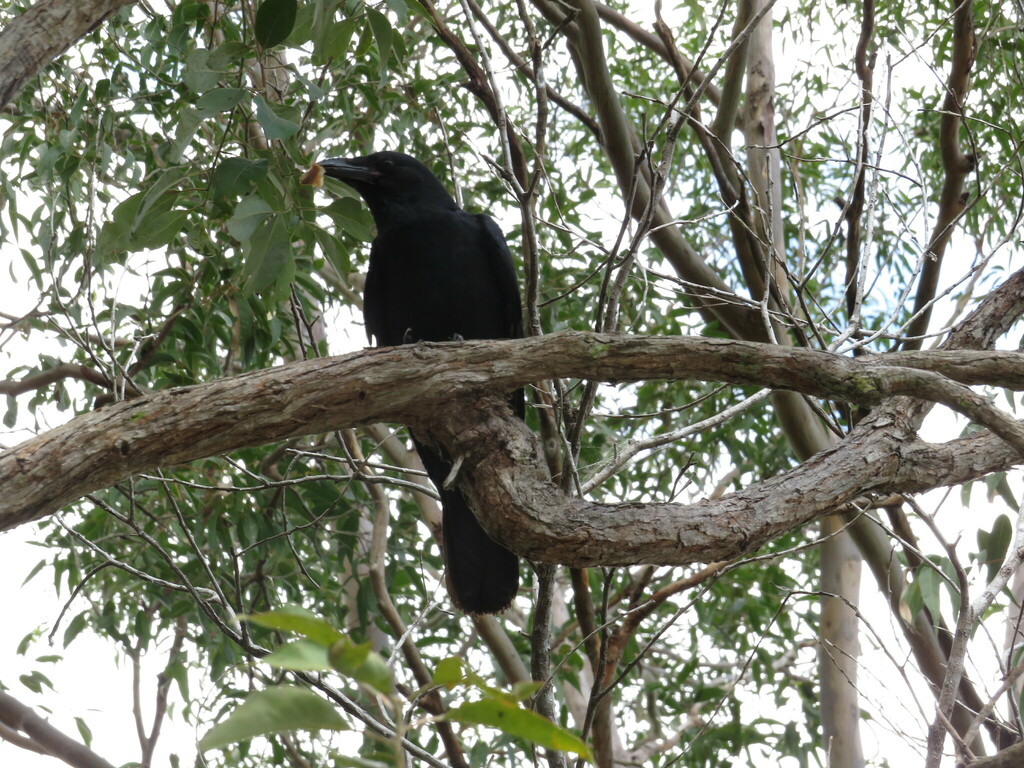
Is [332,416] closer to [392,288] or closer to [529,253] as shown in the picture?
[529,253]

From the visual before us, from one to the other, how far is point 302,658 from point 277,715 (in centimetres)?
9

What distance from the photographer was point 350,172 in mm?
3832

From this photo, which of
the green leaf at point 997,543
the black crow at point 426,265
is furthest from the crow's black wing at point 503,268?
the green leaf at point 997,543

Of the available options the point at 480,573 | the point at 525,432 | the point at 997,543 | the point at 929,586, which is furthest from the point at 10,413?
the point at 997,543

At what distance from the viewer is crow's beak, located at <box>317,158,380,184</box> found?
384 cm

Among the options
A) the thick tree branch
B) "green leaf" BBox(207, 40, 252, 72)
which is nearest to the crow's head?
"green leaf" BBox(207, 40, 252, 72)

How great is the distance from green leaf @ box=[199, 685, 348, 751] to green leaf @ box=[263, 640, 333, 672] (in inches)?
1.8

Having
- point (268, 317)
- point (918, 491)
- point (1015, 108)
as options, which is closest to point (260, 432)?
point (918, 491)

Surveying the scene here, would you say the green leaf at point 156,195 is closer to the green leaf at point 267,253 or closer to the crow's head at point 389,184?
the green leaf at point 267,253

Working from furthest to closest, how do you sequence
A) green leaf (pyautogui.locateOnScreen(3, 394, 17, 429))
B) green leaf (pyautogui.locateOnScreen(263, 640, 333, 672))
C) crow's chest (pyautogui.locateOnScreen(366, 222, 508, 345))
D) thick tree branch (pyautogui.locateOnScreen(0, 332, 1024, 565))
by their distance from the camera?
1. green leaf (pyautogui.locateOnScreen(3, 394, 17, 429))
2. crow's chest (pyautogui.locateOnScreen(366, 222, 508, 345))
3. thick tree branch (pyautogui.locateOnScreen(0, 332, 1024, 565))
4. green leaf (pyautogui.locateOnScreen(263, 640, 333, 672))

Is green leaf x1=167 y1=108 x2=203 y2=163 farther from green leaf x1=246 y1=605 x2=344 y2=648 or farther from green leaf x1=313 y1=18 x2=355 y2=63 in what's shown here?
green leaf x1=246 y1=605 x2=344 y2=648

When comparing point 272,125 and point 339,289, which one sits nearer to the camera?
point 272,125

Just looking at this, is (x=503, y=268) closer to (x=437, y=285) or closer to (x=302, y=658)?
(x=437, y=285)

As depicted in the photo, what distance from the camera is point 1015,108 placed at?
16.6 ft
